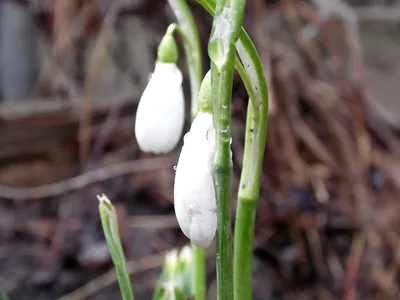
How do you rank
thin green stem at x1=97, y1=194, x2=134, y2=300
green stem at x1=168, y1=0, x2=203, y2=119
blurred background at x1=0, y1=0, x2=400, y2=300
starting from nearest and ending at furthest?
1. thin green stem at x1=97, y1=194, x2=134, y2=300
2. green stem at x1=168, y1=0, x2=203, y2=119
3. blurred background at x1=0, y1=0, x2=400, y2=300

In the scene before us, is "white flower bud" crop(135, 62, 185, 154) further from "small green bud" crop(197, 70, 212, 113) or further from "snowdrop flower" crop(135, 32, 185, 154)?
"small green bud" crop(197, 70, 212, 113)

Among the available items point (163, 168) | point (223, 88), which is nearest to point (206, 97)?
point (223, 88)

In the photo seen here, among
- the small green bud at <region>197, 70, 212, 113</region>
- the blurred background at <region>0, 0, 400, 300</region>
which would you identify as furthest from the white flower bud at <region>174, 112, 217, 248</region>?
the blurred background at <region>0, 0, 400, 300</region>

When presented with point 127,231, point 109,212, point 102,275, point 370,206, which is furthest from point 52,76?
point 109,212

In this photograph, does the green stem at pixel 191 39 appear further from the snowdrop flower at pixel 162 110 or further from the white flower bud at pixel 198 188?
the white flower bud at pixel 198 188

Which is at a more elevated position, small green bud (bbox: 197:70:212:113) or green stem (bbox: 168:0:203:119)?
Answer: green stem (bbox: 168:0:203:119)

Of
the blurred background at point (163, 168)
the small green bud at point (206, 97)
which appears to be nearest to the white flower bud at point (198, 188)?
the small green bud at point (206, 97)

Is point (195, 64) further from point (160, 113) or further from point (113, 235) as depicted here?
point (113, 235)
